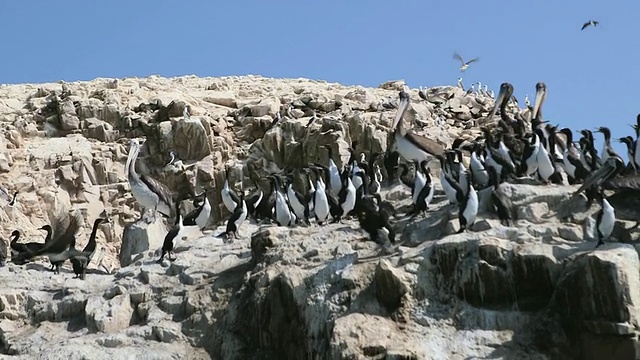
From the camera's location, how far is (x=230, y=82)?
32.3 meters

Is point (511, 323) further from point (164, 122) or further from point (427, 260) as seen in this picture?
point (164, 122)

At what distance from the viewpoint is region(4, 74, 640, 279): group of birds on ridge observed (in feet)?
48.0

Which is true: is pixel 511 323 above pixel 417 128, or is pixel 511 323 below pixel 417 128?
below

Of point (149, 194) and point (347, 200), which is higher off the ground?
point (149, 194)

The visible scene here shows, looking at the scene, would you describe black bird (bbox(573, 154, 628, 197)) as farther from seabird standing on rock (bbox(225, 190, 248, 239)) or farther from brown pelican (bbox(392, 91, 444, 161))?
seabird standing on rock (bbox(225, 190, 248, 239))

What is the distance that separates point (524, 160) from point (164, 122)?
12.5m

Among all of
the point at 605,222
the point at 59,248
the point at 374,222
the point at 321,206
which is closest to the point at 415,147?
the point at 321,206

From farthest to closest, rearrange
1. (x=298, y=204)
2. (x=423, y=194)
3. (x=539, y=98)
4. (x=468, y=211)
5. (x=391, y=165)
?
1. (x=539, y=98)
2. (x=391, y=165)
3. (x=298, y=204)
4. (x=423, y=194)
5. (x=468, y=211)

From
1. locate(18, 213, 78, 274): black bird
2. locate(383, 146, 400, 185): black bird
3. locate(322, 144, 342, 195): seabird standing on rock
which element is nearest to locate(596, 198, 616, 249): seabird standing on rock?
locate(322, 144, 342, 195): seabird standing on rock

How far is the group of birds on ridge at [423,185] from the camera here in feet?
48.0

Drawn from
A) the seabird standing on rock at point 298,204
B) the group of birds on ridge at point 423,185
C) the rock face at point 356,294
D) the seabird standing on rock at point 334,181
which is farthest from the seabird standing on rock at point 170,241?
the seabird standing on rock at point 334,181

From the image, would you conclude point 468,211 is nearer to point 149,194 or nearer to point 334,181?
point 334,181

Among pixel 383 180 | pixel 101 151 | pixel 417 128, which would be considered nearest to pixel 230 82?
pixel 101 151

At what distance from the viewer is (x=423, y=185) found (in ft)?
53.7
